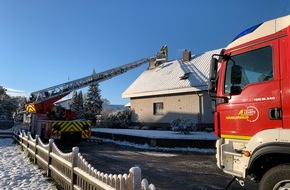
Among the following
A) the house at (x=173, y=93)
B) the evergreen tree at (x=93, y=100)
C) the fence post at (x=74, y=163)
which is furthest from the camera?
the evergreen tree at (x=93, y=100)

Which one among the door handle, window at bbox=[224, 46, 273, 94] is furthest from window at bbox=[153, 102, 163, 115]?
the door handle

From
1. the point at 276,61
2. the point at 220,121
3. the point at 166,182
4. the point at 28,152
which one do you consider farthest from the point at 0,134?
the point at 276,61

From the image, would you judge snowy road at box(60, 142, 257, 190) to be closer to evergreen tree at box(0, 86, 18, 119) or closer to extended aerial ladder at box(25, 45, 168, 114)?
extended aerial ladder at box(25, 45, 168, 114)

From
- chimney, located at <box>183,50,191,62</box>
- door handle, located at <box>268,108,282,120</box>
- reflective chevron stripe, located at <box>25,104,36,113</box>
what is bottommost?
door handle, located at <box>268,108,282,120</box>

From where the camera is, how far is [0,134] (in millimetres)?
23094

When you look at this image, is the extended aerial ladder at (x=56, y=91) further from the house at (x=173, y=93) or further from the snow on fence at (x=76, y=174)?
the snow on fence at (x=76, y=174)

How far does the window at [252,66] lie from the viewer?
5.30m

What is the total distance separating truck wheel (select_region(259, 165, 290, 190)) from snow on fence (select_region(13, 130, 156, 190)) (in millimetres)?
2144

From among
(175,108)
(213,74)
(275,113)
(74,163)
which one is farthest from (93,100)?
(275,113)

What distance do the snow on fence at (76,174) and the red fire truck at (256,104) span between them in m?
2.22

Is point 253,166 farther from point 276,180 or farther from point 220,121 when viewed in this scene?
point 220,121

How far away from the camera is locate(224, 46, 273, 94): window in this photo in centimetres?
530

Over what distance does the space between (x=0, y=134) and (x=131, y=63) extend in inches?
538

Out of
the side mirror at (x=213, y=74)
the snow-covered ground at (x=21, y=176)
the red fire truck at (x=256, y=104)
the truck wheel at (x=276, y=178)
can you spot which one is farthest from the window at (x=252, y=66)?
the snow-covered ground at (x=21, y=176)
